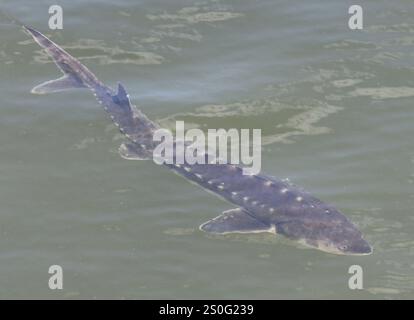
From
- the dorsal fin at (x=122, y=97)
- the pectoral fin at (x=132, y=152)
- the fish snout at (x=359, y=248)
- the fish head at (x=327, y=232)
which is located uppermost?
the dorsal fin at (x=122, y=97)

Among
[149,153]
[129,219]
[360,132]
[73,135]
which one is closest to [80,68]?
[73,135]

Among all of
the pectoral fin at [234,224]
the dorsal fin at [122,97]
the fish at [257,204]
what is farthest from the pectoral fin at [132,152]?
the pectoral fin at [234,224]

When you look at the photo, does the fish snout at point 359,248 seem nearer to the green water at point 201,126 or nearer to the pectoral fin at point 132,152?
the green water at point 201,126

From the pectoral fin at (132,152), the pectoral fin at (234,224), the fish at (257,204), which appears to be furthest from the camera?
the pectoral fin at (132,152)

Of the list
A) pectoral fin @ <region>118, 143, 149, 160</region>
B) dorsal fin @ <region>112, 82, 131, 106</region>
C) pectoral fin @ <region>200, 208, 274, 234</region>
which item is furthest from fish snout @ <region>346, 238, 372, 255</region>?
dorsal fin @ <region>112, 82, 131, 106</region>

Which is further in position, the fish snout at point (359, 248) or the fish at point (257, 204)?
the fish at point (257, 204)

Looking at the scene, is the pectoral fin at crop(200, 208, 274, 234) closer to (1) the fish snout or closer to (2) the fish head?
(2) the fish head

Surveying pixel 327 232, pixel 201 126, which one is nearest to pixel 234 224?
pixel 327 232
